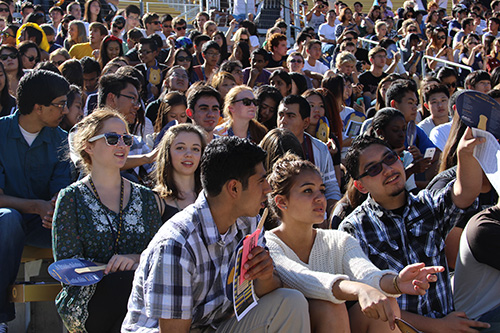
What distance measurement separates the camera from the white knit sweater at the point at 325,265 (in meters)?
2.87

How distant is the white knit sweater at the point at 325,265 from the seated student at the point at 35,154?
180 cm

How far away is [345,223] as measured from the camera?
3461 mm

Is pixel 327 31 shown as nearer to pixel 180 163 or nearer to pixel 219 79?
pixel 219 79

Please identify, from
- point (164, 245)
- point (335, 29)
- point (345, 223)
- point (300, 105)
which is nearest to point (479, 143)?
point (345, 223)

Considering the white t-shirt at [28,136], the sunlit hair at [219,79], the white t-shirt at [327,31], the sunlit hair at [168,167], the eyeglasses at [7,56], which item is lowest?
the sunlit hair at [168,167]

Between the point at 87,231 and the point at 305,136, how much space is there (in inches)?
114

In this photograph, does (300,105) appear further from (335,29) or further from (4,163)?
(335,29)

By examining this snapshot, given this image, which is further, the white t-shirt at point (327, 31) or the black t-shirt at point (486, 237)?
the white t-shirt at point (327, 31)

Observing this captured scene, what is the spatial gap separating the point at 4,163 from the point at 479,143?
10.5 ft

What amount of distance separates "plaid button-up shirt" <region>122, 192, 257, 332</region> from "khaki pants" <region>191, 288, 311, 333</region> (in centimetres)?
9

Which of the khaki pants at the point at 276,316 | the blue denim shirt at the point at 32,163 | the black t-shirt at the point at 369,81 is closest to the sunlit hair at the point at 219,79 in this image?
the blue denim shirt at the point at 32,163

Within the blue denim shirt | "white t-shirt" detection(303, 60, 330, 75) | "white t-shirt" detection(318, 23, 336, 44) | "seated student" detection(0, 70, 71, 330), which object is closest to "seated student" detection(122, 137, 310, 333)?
"seated student" detection(0, 70, 71, 330)

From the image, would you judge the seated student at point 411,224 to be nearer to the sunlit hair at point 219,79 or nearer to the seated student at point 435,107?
the seated student at point 435,107

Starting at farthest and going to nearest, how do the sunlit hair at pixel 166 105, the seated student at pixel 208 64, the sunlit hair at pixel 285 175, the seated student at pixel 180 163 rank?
the seated student at pixel 208 64 < the sunlit hair at pixel 166 105 < the seated student at pixel 180 163 < the sunlit hair at pixel 285 175
